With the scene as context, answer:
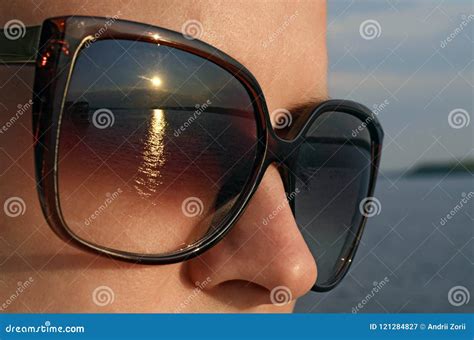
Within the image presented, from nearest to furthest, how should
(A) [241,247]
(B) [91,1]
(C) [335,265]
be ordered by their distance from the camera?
(B) [91,1]
(A) [241,247]
(C) [335,265]

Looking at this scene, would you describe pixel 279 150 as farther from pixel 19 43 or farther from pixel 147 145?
pixel 19 43

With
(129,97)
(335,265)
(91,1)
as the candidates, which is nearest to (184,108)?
(129,97)

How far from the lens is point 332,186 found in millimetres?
1483

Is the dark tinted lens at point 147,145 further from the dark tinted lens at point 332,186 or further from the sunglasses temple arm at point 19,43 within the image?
the dark tinted lens at point 332,186

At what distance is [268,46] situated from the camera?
1.22 m

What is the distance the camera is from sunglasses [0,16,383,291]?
3.33 feet

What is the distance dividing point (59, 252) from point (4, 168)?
0.48 feet

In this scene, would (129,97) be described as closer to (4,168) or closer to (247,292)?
(4,168)

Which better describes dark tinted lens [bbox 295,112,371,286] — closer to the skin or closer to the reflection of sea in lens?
the skin

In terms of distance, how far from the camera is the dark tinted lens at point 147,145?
1052 millimetres

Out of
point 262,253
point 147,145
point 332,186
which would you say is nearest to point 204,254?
point 262,253

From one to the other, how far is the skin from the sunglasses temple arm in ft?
0.05

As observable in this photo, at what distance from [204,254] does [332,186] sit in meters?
0.39

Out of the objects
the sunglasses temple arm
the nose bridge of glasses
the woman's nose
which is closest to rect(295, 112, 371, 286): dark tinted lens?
the nose bridge of glasses
